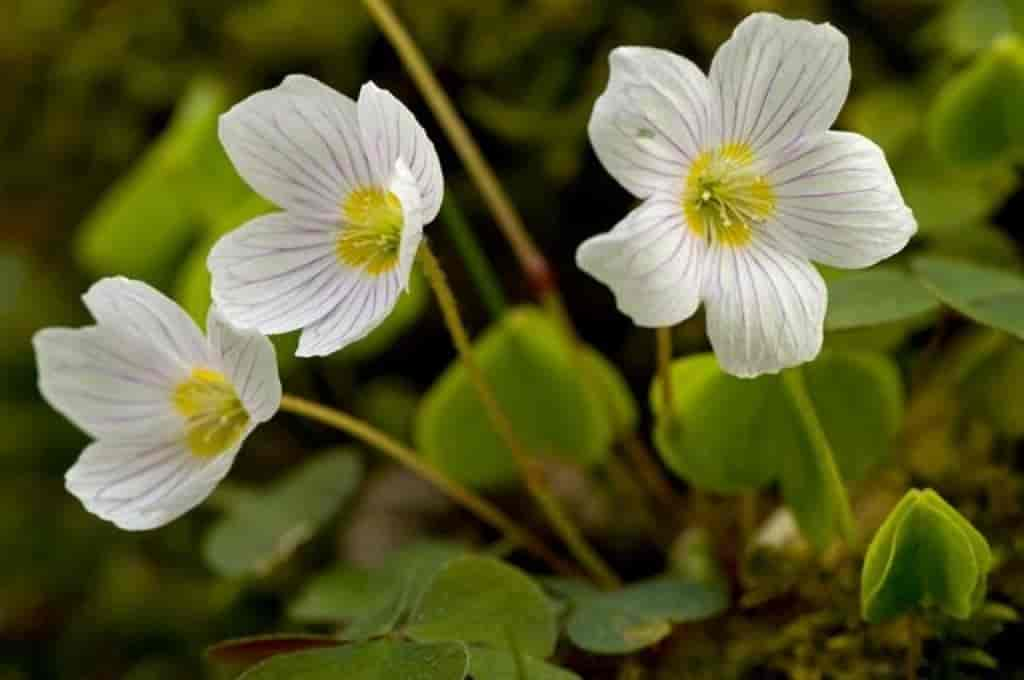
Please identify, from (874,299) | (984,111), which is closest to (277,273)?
(874,299)

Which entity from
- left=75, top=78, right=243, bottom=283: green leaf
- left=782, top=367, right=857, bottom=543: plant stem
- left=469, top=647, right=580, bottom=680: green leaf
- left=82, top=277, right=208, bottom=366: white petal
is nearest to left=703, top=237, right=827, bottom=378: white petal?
left=782, top=367, right=857, bottom=543: plant stem

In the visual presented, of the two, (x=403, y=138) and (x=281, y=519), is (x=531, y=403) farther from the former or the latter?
(x=403, y=138)

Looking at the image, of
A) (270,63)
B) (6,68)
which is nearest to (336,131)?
(270,63)

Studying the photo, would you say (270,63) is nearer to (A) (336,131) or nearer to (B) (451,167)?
(B) (451,167)

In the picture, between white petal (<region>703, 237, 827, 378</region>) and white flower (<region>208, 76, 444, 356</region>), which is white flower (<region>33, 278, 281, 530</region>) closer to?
white flower (<region>208, 76, 444, 356</region>)

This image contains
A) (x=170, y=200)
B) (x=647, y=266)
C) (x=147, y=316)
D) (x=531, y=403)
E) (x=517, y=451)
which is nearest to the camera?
(x=647, y=266)
